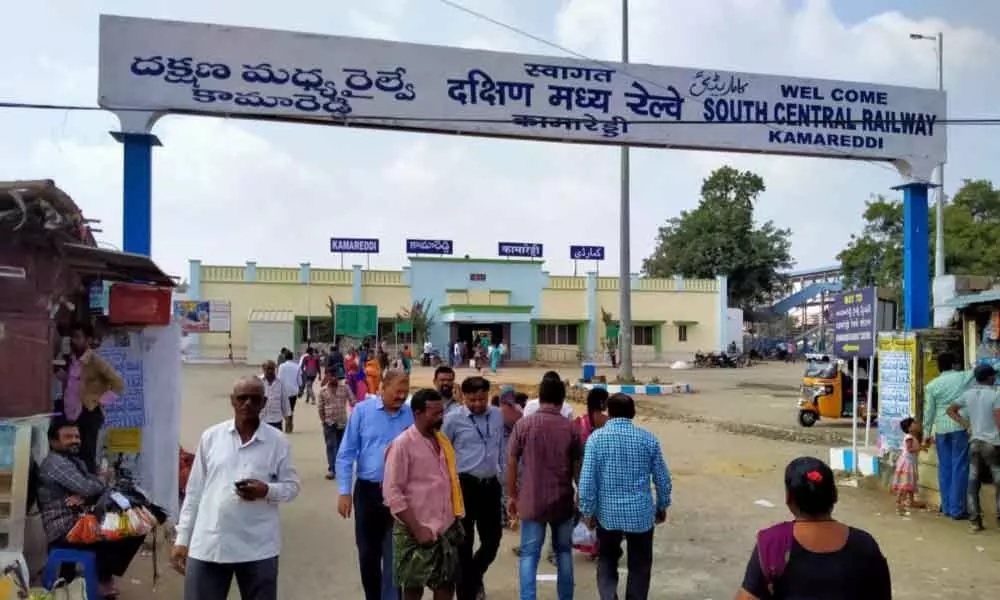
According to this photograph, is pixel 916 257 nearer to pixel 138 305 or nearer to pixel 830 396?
pixel 830 396

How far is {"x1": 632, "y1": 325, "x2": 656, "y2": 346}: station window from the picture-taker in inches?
1927

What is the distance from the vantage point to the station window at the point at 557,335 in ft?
157

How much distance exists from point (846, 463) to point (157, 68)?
929 cm

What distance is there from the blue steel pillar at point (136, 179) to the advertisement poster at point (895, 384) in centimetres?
854

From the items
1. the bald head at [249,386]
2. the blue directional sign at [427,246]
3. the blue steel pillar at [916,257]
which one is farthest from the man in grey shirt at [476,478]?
the blue directional sign at [427,246]

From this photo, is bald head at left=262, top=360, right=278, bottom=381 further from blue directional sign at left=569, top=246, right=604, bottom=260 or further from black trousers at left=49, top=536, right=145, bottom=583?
blue directional sign at left=569, top=246, right=604, bottom=260

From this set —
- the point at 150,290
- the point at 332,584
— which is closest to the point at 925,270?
the point at 332,584

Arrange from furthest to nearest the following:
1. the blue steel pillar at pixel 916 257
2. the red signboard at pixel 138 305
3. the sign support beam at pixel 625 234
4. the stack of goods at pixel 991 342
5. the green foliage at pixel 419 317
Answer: the green foliage at pixel 419 317 < the sign support beam at pixel 625 234 < the blue steel pillar at pixel 916 257 < the stack of goods at pixel 991 342 < the red signboard at pixel 138 305

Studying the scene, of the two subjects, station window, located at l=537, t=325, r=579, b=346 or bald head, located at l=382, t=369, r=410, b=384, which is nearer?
bald head, located at l=382, t=369, r=410, b=384

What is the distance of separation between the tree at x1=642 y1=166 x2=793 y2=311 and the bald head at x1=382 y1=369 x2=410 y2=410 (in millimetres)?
49850

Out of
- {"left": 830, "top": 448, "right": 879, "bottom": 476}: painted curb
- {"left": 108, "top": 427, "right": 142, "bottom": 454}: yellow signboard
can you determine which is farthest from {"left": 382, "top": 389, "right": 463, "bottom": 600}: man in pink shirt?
{"left": 830, "top": 448, "right": 879, "bottom": 476}: painted curb

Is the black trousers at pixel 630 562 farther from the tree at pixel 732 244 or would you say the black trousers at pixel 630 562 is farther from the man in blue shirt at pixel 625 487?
the tree at pixel 732 244

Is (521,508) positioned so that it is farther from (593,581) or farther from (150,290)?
(150,290)

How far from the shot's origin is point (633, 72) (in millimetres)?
9461
